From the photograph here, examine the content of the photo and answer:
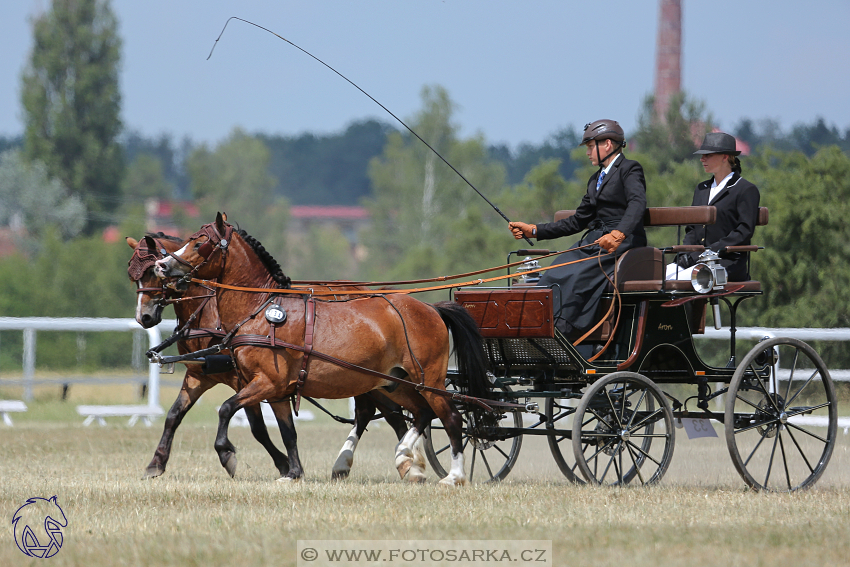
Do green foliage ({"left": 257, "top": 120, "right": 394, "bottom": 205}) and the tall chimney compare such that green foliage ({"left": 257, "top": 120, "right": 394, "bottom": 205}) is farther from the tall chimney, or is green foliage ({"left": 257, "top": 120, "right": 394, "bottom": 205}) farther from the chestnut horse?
the chestnut horse

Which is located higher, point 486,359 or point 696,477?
point 486,359

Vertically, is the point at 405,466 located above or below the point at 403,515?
below

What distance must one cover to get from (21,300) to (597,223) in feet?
99.0

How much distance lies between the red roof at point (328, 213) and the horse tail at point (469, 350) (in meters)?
71.2

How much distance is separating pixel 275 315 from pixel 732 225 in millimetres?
3301

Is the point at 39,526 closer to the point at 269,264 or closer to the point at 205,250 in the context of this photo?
the point at 205,250

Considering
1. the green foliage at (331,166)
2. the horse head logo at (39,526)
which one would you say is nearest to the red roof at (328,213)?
the green foliage at (331,166)

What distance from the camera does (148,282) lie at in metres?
7.28

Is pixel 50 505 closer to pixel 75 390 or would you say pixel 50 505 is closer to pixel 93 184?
pixel 75 390

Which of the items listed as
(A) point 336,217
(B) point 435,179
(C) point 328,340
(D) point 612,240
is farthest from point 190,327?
(A) point 336,217

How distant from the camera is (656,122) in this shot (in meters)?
22.2

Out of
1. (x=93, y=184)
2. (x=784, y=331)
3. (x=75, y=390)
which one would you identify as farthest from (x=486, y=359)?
(x=93, y=184)

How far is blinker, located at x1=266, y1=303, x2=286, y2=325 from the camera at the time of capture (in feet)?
23.2

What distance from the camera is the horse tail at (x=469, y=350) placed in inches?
293
